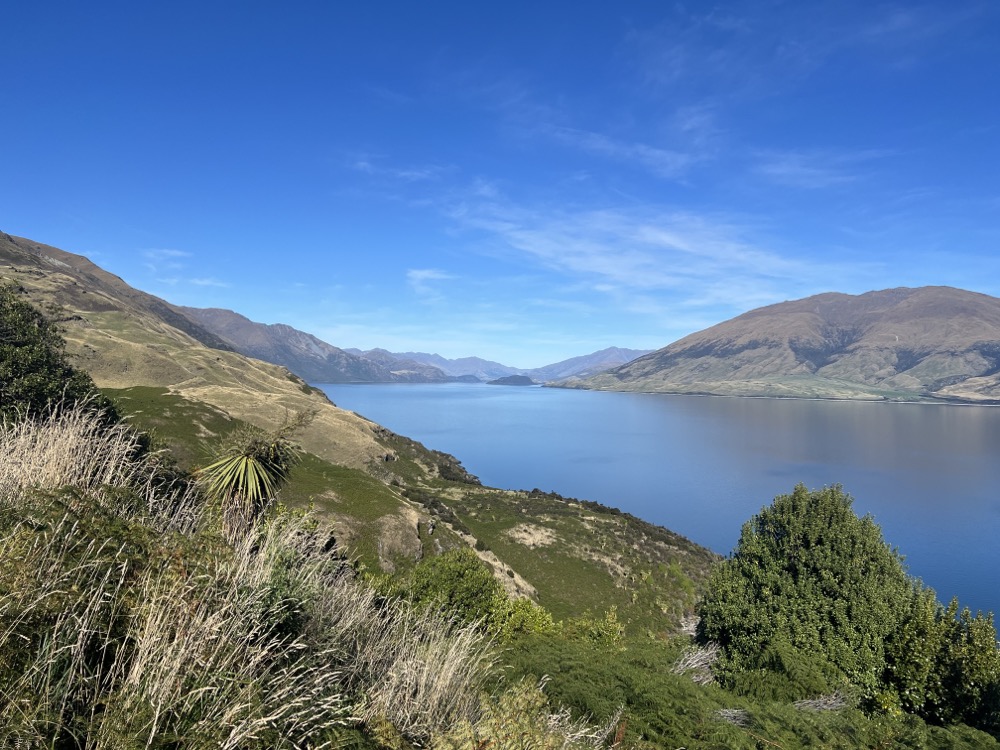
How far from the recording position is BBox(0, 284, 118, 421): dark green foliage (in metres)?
33.3

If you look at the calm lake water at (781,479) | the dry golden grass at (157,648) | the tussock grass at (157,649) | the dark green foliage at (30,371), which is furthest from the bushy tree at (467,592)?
the calm lake water at (781,479)

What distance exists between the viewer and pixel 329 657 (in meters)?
8.02

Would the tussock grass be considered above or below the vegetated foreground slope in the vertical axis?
above

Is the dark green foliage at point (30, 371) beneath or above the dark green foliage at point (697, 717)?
above

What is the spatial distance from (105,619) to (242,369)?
481 ft

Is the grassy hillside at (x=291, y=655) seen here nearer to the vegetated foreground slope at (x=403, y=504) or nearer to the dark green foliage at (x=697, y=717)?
the dark green foliage at (x=697, y=717)

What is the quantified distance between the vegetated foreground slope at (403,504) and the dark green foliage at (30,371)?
389 inches

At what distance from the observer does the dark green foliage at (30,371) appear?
3328 centimetres

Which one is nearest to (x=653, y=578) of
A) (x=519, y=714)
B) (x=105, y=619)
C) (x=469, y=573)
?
(x=469, y=573)

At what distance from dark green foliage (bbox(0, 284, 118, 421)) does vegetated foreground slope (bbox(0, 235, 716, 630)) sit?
987 cm

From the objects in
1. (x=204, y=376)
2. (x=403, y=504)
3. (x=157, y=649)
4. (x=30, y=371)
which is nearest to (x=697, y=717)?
(x=157, y=649)

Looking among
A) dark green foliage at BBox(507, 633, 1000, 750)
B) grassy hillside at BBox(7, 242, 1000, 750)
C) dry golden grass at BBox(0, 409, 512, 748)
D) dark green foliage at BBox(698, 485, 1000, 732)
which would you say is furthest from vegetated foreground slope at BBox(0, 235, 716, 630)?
dark green foliage at BBox(698, 485, 1000, 732)

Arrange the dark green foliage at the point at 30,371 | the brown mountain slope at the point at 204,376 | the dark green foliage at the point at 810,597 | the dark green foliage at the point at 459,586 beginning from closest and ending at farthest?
the dark green foliage at the point at 810,597, the dark green foliage at the point at 459,586, the dark green foliage at the point at 30,371, the brown mountain slope at the point at 204,376

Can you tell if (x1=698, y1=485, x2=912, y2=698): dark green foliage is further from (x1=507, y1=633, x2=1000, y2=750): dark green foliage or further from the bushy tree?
the bushy tree
